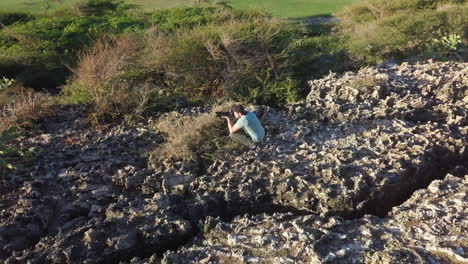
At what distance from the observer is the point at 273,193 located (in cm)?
562

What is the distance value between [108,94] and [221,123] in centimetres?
227

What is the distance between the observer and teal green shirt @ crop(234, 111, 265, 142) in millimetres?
6445

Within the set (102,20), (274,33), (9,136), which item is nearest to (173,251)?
(9,136)

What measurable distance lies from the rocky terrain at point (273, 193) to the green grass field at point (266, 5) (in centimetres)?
945

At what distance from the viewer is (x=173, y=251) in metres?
4.92

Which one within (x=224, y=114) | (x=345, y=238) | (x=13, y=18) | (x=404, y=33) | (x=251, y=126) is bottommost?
(x=345, y=238)

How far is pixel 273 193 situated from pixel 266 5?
510 inches

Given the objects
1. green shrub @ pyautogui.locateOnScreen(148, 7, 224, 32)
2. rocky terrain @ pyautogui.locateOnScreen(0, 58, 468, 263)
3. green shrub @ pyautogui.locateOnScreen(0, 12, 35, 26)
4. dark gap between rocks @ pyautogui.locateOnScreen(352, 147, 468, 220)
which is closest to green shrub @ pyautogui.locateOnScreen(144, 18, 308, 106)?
rocky terrain @ pyautogui.locateOnScreen(0, 58, 468, 263)

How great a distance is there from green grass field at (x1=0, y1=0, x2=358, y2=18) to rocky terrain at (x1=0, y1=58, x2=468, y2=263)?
9.45m

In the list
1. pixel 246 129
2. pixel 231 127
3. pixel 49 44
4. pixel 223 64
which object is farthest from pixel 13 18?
pixel 246 129

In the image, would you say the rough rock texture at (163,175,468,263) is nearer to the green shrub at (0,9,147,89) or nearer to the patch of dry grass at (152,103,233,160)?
the patch of dry grass at (152,103,233,160)

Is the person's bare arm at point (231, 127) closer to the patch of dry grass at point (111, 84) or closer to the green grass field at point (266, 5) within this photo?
the patch of dry grass at point (111, 84)

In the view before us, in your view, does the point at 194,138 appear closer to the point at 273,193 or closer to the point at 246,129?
the point at 246,129

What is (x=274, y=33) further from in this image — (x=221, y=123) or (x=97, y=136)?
(x=97, y=136)
